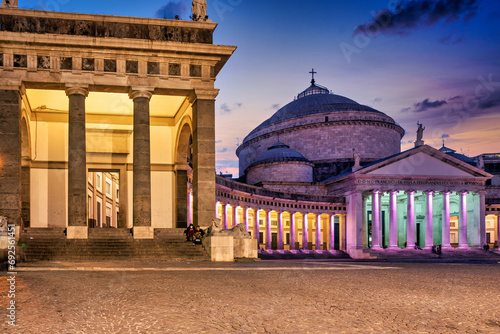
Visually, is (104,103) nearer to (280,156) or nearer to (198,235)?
(198,235)

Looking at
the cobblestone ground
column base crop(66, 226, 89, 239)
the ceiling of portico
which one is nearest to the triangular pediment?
the ceiling of portico

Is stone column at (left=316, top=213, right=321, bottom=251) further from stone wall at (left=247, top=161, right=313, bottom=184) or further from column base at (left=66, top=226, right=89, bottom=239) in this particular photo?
column base at (left=66, top=226, right=89, bottom=239)

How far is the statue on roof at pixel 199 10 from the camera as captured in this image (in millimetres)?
31453

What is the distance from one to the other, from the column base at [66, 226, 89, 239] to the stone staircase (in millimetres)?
293

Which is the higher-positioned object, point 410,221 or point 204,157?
point 204,157

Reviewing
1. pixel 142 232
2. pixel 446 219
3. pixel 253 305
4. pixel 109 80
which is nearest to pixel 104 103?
pixel 109 80

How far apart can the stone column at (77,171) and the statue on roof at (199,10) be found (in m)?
7.73

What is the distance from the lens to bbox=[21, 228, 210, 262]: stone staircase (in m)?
25.4

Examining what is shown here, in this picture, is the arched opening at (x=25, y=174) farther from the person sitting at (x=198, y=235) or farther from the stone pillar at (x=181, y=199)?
the person sitting at (x=198, y=235)

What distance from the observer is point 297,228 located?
75.2 m

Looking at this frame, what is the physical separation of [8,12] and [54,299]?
23.3m

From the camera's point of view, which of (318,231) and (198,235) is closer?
(198,235)

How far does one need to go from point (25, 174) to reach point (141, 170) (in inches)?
430

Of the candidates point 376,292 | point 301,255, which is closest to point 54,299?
point 376,292
